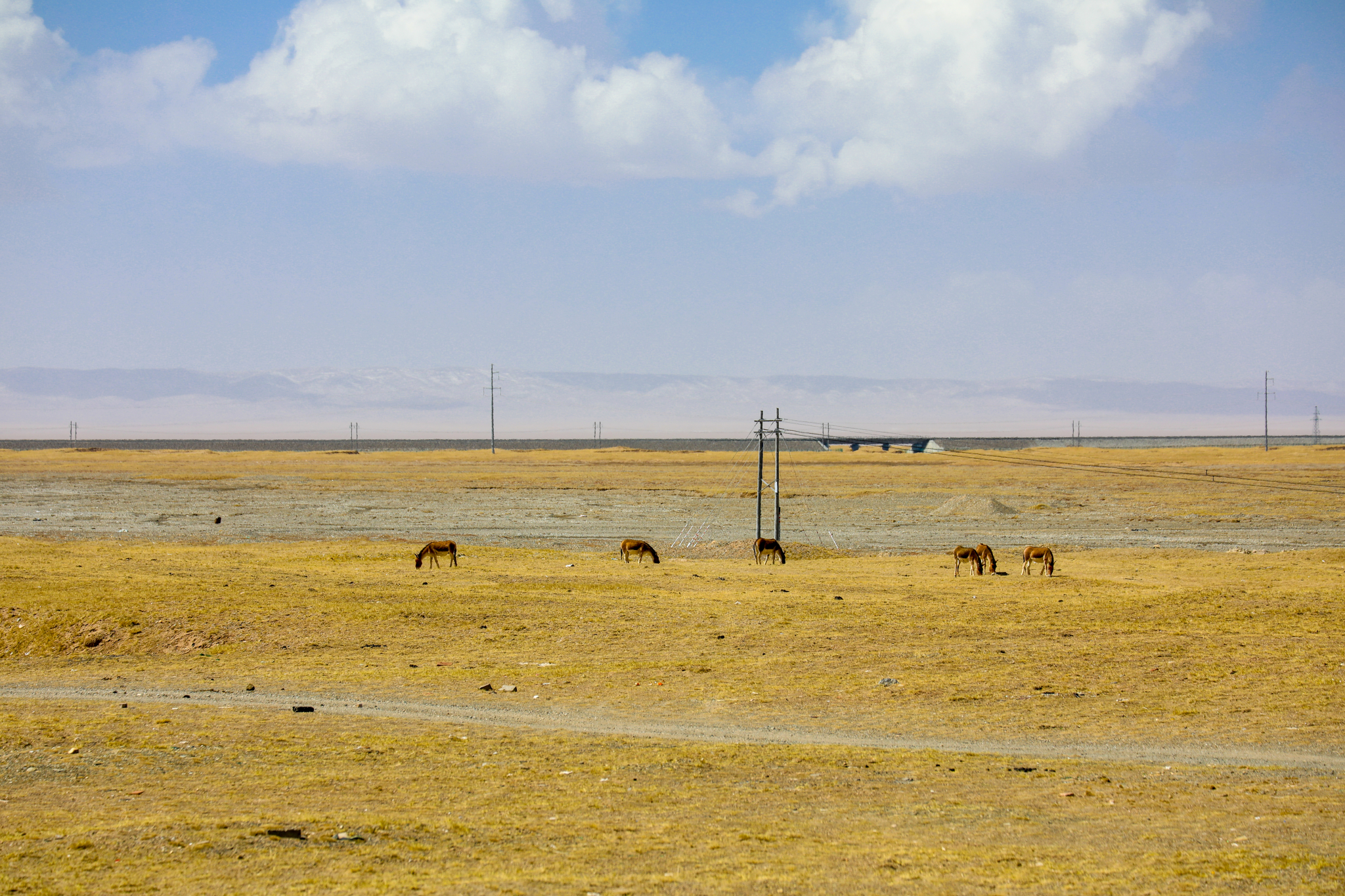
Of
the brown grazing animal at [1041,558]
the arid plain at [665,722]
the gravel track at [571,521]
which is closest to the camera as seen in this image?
the arid plain at [665,722]

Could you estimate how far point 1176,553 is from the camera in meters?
29.2

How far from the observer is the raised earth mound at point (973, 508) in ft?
153

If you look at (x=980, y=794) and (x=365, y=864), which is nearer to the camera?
(x=365, y=864)

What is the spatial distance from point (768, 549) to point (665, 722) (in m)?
15.5

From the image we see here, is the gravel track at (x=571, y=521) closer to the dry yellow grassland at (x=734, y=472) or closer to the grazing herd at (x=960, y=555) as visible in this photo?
the dry yellow grassland at (x=734, y=472)

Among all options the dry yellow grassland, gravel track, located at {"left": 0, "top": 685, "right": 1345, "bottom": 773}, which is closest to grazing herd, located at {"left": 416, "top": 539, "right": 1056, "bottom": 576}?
gravel track, located at {"left": 0, "top": 685, "right": 1345, "bottom": 773}

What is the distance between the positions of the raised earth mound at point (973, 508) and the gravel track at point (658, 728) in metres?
36.2

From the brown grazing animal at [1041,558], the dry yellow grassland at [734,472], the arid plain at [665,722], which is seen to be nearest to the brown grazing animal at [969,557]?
the arid plain at [665,722]

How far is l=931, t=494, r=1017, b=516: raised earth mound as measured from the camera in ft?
153

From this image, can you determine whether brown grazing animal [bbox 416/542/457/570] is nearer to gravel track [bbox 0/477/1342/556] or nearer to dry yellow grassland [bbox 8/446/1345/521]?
gravel track [bbox 0/477/1342/556]

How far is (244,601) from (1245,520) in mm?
38683

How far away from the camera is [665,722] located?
12102mm

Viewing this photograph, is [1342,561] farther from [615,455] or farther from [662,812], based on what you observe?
[615,455]

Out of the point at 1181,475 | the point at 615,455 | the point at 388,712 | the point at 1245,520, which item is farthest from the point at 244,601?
the point at 615,455
